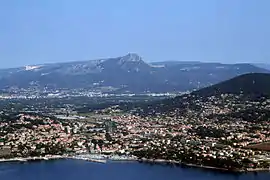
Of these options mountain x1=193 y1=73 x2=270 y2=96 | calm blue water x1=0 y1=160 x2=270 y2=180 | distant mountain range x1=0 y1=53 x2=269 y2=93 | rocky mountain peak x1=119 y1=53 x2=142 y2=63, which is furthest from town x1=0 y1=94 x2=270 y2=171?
rocky mountain peak x1=119 y1=53 x2=142 y2=63

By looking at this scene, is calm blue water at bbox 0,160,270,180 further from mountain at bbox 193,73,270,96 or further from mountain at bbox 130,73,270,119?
mountain at bbox 193,73,270,96

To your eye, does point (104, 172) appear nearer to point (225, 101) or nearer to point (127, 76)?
point (225, 101)

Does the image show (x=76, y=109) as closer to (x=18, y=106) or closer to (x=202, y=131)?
(x=18, y=106)

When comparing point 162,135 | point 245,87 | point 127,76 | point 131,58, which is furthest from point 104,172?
point 131,58

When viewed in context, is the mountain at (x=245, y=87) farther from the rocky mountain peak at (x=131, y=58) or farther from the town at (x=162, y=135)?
the rocky mountain peak at (x=131, y=58)

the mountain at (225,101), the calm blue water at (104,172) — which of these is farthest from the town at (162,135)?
the calm blue water at (104,172)
